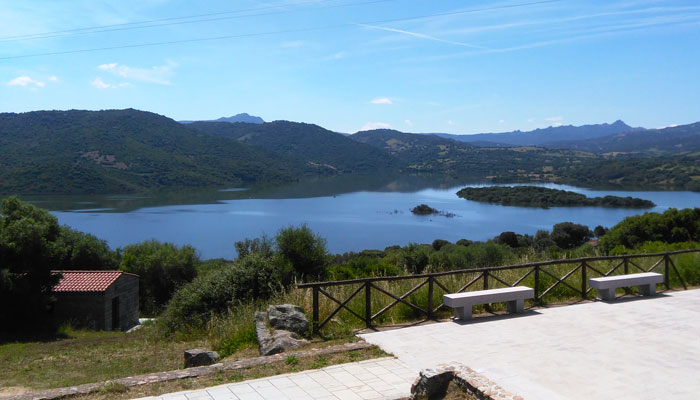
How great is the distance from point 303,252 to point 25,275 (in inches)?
471

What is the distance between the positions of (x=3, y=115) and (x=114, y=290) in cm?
14493

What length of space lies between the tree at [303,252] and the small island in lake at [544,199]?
249 ft

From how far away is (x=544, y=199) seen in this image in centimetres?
8862

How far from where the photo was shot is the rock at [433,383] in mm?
4172

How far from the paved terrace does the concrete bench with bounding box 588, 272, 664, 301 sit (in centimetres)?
53

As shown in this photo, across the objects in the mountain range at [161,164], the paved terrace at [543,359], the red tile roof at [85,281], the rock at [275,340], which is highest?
the mountain range at [161,164]

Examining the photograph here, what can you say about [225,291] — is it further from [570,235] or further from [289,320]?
[570,235]

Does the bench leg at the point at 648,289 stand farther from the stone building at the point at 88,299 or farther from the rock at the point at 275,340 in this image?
the stone building at the point at 88,299

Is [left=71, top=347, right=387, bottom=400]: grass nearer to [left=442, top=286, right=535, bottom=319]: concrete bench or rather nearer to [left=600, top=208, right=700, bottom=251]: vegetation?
[left=442, top=286, right=535, bottom=319]: concrete bench

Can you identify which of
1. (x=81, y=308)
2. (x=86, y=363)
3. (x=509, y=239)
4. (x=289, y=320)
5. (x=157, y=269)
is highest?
(x=289, y=320)

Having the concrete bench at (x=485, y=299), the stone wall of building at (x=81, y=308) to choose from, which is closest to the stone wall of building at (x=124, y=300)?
the stone wall of building at (x=81, y=308)

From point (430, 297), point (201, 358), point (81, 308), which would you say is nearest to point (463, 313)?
point (430, 297)

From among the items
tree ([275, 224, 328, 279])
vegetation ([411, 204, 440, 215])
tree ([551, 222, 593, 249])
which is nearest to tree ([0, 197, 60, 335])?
tree ([275, 224, 328, 279])

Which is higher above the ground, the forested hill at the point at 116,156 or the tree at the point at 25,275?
the forested hill at the point at 116,156
